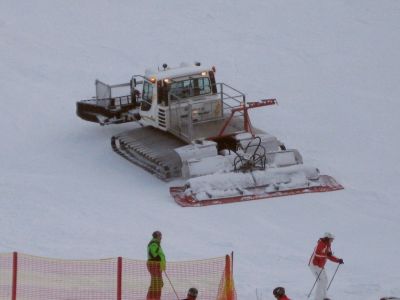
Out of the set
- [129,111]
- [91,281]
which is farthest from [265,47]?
[91,281]

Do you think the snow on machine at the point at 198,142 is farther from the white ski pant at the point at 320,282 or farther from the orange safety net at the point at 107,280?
the white ski pant at the point at 320,282

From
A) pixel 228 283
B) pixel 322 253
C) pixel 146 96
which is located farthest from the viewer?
pixel 146 96

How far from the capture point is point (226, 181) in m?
20.8

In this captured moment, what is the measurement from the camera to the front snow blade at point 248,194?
20.4 metres

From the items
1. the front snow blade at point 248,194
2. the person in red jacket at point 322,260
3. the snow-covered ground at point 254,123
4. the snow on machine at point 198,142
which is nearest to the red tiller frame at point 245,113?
the snow on machine at point 198,142

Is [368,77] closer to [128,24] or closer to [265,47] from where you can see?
[265,47]

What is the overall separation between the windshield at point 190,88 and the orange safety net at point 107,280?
775cm

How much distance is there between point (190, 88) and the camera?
23344 mm

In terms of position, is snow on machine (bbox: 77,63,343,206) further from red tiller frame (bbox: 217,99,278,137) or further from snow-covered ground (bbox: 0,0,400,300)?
snow-covered ground (bbox: 0,0,400,300)

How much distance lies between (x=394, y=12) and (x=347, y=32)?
2419 millimetres

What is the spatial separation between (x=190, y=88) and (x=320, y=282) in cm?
886

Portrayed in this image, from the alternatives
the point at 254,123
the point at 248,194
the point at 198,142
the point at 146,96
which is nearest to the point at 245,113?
the point at 198,142

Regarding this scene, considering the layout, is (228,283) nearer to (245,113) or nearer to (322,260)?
(322,260)

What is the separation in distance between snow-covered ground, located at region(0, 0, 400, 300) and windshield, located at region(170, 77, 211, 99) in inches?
79.5
